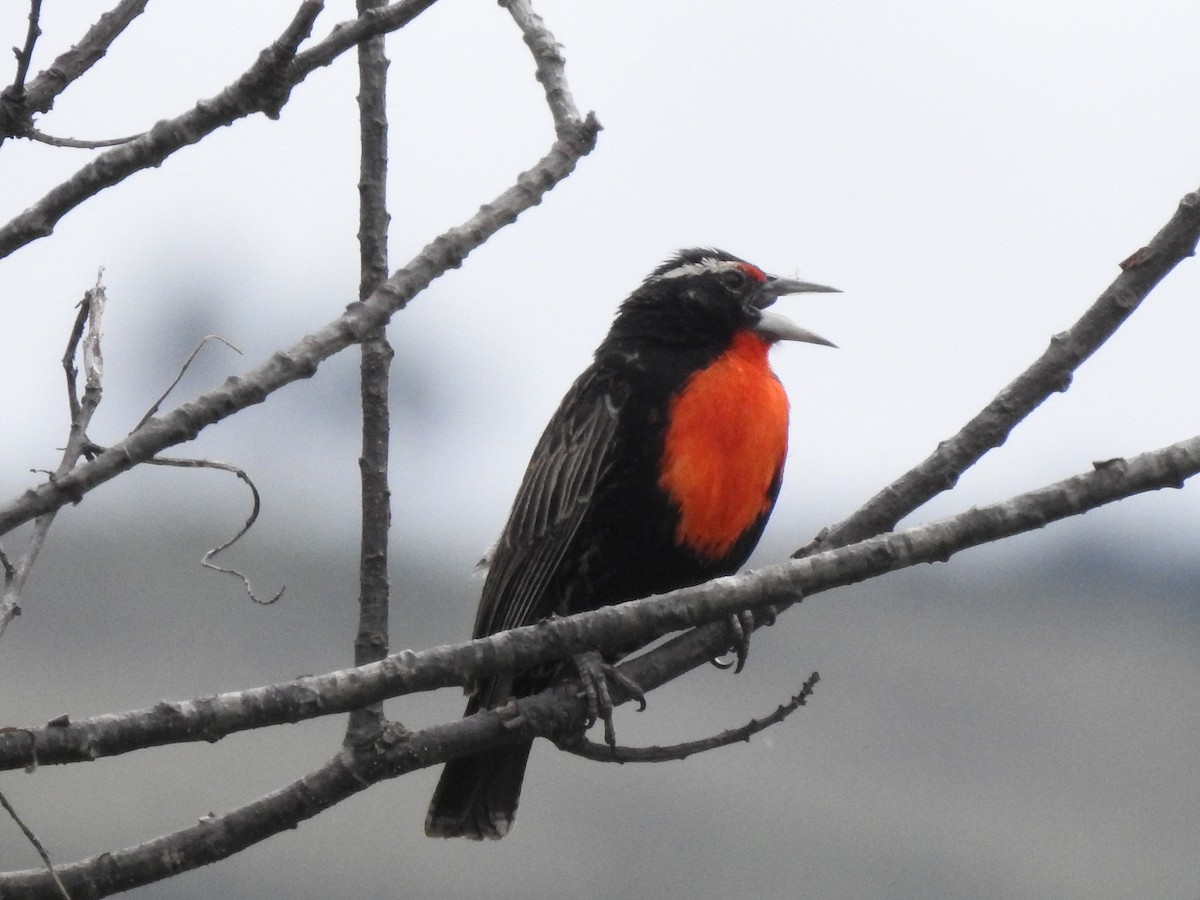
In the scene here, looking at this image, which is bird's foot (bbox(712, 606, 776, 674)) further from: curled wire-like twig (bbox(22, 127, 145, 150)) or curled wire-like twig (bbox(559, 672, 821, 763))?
curled wire-like twig (bbox(22, 127, 145, 150))

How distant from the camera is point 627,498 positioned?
5.36 metres

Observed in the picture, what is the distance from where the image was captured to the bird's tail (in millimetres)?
5543

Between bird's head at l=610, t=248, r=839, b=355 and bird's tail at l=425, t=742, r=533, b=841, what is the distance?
1.39 meters

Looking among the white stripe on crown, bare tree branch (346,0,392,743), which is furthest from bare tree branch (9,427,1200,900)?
the white stripe on crown

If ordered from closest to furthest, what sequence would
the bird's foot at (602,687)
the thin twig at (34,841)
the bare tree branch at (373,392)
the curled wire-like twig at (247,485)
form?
1. the thin twig at (34,841)
2. the curled wire-like twig at (247,485)
3. the bare tree branch at (373,392)
4. the bird's foot at (602,687)

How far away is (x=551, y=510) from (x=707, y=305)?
919mm

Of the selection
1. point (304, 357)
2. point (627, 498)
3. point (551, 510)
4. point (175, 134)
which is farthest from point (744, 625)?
point (175, 134)

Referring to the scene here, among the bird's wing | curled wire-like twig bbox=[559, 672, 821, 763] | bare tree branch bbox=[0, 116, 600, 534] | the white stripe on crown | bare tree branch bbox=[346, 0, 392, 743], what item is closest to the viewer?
bare tree branch bbox=[0, 116, 600, 534]

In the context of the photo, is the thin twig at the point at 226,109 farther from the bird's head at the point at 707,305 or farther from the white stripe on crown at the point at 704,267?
the white stripe on crown at the point at 704,267

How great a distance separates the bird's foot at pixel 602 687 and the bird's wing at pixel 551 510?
70 centimetres

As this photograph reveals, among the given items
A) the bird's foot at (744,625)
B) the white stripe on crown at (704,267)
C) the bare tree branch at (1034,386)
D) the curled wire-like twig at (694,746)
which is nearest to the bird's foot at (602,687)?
the curled wire-like twig at (694,746)

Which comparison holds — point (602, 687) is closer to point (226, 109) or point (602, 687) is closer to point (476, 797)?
point (476, 797)

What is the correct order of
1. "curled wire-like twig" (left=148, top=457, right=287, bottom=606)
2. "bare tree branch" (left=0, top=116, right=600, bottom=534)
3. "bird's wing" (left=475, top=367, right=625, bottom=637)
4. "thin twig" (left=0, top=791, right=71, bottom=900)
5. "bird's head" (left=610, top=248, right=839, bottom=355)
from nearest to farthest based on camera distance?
"bare tree branch" (left=0, top=116, right=600, bottom=534)
"thin twig" (left=0, top=791, right=71, bottom=900)
"curled wire-like twig" (left=148, top=457, right=287, bottom=606)
"bird's wing" (left=475, top=367, right=625, bottom=637)
"bird's head" (left=610, top=248, right=839, bottom=355)

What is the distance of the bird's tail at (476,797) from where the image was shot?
554cm
